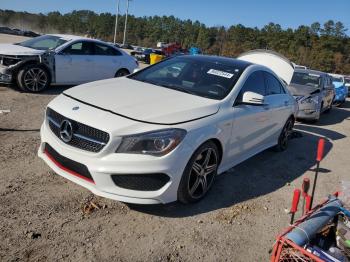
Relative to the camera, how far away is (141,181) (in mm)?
3664

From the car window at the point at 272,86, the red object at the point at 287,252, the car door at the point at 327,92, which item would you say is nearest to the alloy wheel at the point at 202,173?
the red object at the point at 287,252

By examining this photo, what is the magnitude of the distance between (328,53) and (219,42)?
105 ft

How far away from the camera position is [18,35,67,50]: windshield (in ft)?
31.1

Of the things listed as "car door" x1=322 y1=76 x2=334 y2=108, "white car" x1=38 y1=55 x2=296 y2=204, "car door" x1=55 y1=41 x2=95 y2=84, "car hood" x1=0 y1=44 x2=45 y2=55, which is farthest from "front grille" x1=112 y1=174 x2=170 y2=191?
"car door" x1=322 y1=76 x2=334 y2=108

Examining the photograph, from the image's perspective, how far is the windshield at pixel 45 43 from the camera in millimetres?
9476

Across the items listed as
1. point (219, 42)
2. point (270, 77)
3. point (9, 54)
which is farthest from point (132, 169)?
point (219, 42)

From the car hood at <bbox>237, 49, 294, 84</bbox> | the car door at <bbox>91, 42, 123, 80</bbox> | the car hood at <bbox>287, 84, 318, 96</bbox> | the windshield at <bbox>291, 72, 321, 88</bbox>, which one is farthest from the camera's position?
the windshield at <bbox>291, 72, 321, 88</bbox>

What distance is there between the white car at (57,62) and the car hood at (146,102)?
15.2 ft

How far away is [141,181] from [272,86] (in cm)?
338

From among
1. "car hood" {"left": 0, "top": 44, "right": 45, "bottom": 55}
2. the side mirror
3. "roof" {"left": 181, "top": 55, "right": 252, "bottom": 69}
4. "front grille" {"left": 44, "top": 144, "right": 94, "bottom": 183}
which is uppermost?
"roof" {"left": 181, "top": 55, "right": 252, "bottom": 69}

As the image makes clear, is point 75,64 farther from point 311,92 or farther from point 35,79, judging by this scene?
point 311,92

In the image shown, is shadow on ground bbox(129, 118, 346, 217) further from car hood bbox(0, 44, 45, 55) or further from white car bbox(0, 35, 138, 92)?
car hood bbox(0, 44, 45, 55)

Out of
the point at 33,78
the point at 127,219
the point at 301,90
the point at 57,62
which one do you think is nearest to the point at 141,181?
the point at 127,219

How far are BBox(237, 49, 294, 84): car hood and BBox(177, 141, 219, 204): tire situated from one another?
4.84 m
